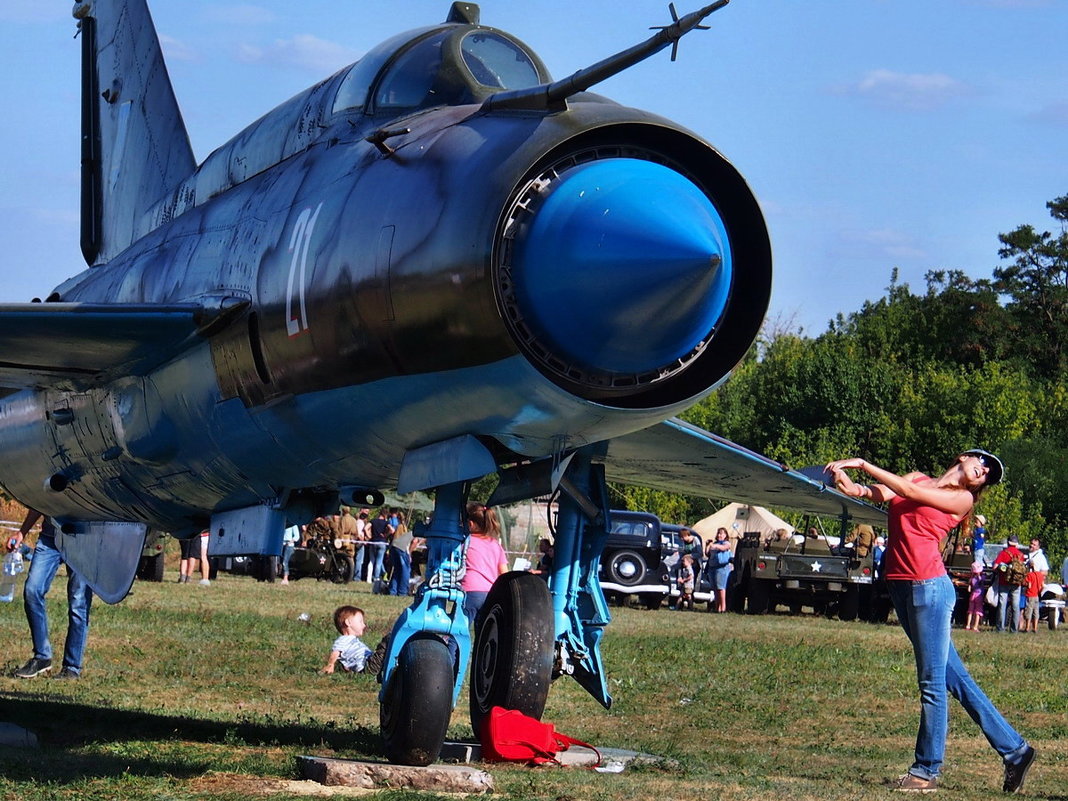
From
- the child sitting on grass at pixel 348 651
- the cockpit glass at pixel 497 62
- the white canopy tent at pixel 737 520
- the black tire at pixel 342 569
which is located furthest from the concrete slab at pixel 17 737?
the white canopy tent at pixel 737 520

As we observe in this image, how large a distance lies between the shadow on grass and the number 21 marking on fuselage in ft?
7.55

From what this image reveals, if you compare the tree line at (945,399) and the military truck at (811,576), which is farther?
the tree line at (945,399)

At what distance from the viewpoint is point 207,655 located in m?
14.9

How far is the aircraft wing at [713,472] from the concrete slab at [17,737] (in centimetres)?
386

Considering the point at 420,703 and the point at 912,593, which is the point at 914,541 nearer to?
the point at 912,593

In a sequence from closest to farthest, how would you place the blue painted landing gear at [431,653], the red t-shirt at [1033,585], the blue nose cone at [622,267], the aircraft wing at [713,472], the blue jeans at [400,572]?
the blue nose cone at [622,267]
the blue painted landing gear at [431,653]
the aircraft wing at [713,472]
the red t-shirt at [1033,585]
the blue jeans at [400,572]

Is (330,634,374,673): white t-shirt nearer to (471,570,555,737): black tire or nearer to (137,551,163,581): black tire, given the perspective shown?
(471,570,555,737): black tire

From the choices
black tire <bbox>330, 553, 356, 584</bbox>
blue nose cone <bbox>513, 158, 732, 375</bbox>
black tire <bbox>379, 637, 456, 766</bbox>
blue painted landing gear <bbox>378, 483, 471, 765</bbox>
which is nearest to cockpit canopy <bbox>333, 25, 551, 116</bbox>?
blue nose cone <bbox>513, 158, 732, 375</bbox>

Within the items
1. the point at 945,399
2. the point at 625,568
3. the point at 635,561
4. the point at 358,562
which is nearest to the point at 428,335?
the point at 625,568

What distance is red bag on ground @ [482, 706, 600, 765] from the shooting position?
7.91 meters

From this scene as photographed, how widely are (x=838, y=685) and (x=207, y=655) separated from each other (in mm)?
6159

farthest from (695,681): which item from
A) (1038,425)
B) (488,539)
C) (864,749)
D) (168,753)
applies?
(1038,425)

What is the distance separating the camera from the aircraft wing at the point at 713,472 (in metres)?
9.39

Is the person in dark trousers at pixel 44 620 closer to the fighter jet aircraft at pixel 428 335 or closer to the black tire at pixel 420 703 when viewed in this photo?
the fighter jet aircraft at pixel 428 335
